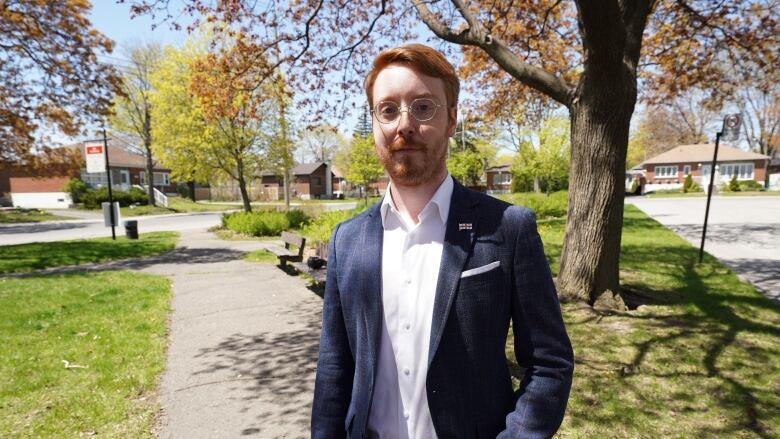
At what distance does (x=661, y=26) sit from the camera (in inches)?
409

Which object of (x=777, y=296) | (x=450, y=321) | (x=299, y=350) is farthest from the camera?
(x=777, y=296)

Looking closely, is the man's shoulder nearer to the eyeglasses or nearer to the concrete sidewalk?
the eyeglasses

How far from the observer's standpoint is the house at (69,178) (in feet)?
141

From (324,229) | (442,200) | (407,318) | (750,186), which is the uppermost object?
(750,186)

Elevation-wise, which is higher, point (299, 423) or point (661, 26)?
point (661, 26)

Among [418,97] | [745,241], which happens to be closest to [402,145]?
[418,97]

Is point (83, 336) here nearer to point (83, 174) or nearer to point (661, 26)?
point (661, 26)

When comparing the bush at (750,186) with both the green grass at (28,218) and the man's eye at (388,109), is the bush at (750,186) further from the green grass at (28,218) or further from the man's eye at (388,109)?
the green grass at (28,218)

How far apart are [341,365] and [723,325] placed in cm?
627

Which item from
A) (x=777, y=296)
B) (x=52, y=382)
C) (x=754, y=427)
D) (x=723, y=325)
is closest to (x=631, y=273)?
(x=777, y=296)

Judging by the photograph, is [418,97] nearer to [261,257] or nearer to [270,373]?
[270,373]

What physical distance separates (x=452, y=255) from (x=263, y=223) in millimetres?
18954

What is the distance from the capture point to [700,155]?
59.2m

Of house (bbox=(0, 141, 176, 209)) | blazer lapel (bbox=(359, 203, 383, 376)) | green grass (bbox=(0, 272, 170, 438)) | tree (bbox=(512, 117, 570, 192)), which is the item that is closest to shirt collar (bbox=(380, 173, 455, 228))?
blazer lapel (bbox=(359, 203, 383, 376))
